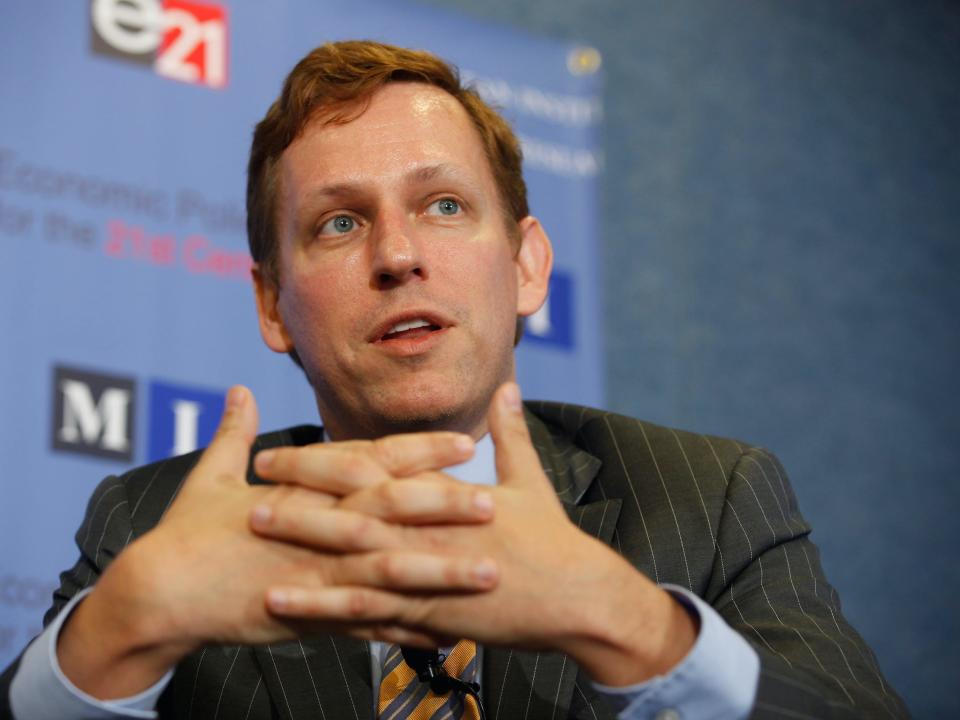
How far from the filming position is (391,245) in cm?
213

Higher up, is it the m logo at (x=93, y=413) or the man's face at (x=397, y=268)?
the man's face at (x=397, y=268)

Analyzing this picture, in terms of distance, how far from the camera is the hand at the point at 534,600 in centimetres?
143

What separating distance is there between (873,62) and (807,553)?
10.8 ft

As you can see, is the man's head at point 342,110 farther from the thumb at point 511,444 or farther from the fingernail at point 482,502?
the fingernail at point 482,502

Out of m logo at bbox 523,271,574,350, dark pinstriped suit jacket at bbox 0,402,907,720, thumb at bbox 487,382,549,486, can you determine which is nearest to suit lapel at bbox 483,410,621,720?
dark pinstriped suit jacket at bbox 0,402,907,720

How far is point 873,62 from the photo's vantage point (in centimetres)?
495

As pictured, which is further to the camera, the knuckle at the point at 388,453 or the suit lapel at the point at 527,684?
the suit lapel at the point at 527,684

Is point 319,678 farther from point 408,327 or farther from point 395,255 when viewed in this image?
point 395,255

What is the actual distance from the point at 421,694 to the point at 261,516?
571mm

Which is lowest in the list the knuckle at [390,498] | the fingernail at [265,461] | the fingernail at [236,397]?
the knuckle at [390,498]

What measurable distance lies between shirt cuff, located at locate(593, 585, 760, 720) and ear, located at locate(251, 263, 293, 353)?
3.97 ft

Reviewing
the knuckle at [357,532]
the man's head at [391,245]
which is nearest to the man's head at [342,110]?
the man's head at [391,245]

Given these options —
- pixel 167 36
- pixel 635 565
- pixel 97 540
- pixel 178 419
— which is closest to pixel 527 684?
pixel 635 565

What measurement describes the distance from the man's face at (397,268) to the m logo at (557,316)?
114 centimetres
